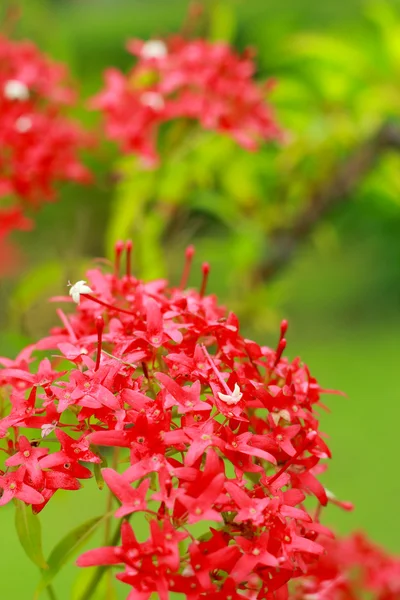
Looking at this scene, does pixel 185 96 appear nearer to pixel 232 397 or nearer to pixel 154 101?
pixel 154 101

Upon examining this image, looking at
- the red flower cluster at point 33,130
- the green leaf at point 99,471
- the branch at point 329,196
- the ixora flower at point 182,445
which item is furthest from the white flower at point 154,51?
the green leaf at point 99,471

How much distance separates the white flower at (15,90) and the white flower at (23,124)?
2 cm

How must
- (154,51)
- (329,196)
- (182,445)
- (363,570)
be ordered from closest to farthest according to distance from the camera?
(182,445) < (363,570) < (154,51) < (329,196)

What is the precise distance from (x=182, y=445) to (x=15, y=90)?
1.79 feet

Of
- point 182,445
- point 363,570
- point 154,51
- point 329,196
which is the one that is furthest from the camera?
point 329,196

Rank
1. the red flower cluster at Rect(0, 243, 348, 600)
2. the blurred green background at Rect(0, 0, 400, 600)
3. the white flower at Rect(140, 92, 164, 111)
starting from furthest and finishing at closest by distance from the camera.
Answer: the blurred green background at Rect(0, 0, 400, 600) → the white flower at Rect(140, 92, 164, 111) → the red flower cluster at Rect(0, 243, 348, 600)

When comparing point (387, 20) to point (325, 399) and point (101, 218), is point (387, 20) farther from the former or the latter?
point (101, 218)

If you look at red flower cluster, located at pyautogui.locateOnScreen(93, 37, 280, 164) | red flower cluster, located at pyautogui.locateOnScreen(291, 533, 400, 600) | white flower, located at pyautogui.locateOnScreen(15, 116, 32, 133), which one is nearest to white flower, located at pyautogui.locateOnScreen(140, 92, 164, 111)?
red flower cluster, located at pyautogui.locateOnScreen(93, 37, 280, 164)

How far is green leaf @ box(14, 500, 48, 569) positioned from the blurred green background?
19 cm

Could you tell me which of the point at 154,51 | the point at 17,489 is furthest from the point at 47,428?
the point at 154,51

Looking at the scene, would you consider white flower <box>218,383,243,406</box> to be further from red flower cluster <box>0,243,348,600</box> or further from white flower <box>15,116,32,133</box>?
white flower <box>15,116,32,133</box>

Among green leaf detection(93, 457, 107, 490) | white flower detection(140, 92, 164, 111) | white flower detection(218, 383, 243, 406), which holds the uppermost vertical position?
white flower detection(140, 92, 164, 111)

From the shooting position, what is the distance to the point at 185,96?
32.7 inches

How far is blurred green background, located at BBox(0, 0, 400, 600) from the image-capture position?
987 millimetres
